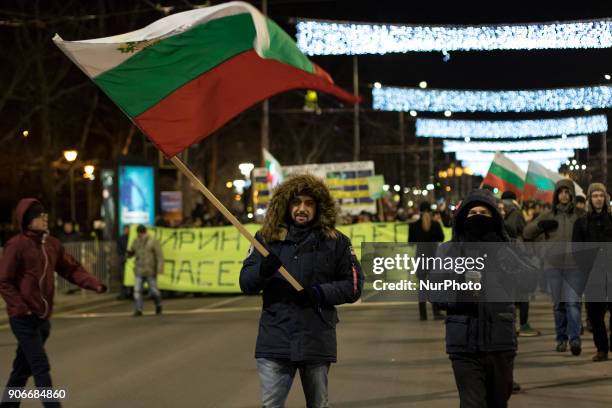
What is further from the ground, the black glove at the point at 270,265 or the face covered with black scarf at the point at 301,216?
the face covered with black scarf at the point at 301,216

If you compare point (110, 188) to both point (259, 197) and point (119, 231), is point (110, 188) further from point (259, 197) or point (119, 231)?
point (259, 197)

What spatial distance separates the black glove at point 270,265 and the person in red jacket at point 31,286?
9.31 ft

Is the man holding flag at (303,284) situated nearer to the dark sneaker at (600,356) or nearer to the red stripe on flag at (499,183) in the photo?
the dark sneaker at (600,356)

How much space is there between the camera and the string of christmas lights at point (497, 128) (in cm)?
3559

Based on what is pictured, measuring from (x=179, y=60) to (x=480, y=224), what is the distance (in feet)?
7.50

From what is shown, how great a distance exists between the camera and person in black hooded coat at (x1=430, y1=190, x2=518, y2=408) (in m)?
5.96

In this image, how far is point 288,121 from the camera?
2442 inches

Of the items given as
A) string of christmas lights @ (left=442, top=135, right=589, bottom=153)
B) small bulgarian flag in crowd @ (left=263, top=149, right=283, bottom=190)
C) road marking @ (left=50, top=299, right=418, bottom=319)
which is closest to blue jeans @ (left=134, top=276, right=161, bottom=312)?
road marking @ (left=50, top=299, right=418, bottom=319)

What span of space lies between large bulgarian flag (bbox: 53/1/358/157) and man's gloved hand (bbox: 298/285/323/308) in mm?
1474

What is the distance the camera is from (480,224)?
6.15 m

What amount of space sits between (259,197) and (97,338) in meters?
19.8

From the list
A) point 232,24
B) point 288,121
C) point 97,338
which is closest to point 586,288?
point 232,24

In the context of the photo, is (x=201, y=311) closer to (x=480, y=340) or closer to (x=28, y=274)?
(x=28, y=274)

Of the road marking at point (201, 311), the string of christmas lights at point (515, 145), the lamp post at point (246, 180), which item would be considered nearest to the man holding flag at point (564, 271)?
the road marking at point (201, 311)
